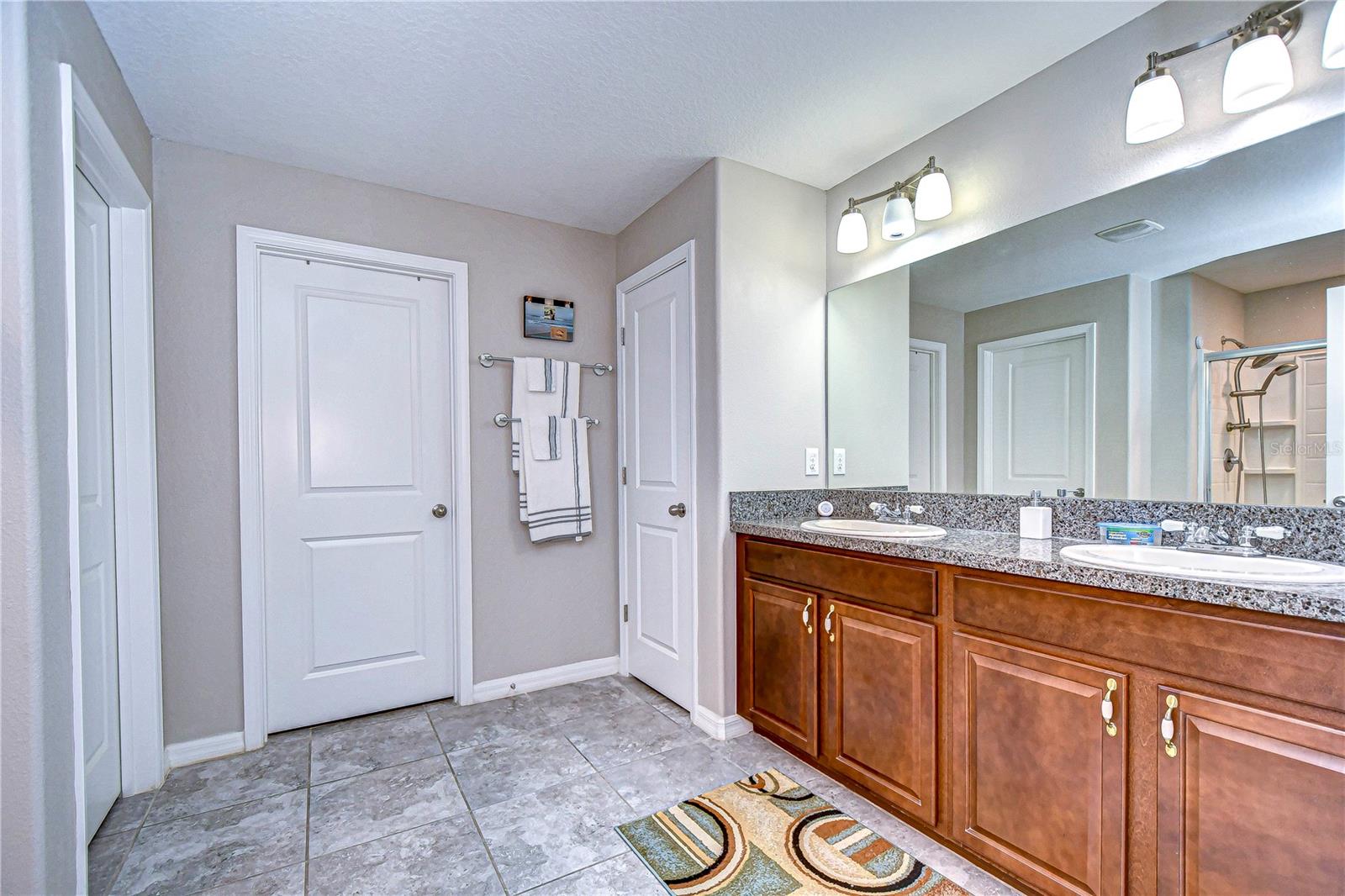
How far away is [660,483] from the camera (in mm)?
2818

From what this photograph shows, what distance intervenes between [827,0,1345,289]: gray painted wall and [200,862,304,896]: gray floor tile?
275 cm

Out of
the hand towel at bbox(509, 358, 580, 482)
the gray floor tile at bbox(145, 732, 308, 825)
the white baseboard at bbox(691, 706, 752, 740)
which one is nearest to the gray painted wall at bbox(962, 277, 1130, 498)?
the white baseboard at bbox(691, 706, 752, 740)

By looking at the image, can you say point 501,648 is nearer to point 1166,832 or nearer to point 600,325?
point 600,325

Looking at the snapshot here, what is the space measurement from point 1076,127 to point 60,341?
2711 millimetres

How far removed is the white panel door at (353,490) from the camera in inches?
97.7

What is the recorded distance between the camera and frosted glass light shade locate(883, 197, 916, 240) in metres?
2.24

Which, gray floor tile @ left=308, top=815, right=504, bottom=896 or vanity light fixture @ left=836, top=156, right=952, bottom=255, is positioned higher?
vanity light fixture @ left=836, top=156, right=952, bottom=255

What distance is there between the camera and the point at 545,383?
2.94 metres

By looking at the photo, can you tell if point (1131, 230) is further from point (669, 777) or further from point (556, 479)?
point (556, 479)

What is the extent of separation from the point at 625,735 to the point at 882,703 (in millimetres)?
1104

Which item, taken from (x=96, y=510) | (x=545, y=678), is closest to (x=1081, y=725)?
(x=545, y=678)

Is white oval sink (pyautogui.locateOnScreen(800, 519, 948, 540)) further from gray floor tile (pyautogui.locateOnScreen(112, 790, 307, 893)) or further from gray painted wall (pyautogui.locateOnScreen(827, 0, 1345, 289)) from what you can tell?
gray floor tile (pyautogui.locateOnScreen(112, 790, 307, 893))

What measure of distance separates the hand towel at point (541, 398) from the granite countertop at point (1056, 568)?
1177mm

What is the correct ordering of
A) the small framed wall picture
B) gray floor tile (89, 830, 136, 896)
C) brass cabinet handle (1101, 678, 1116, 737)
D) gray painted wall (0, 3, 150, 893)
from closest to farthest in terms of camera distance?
gray painted wall (0, 3, 150, 893) → brass cabinet handle (1101, 678, 1116, 737) → gray floor tile (89, 830, 136, 896) → the small framed wall picture
